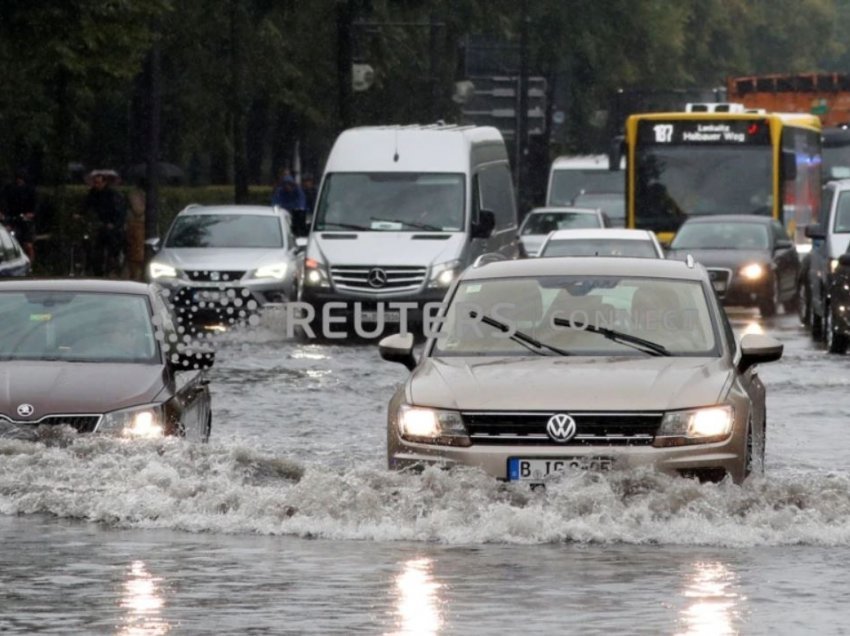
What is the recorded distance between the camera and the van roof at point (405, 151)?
32.6 m

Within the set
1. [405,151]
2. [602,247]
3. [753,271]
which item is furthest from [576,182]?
[602,247]

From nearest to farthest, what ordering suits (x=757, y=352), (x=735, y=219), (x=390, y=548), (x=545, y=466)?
(x=390, y=548) < (x=545, y=466) < (x=757, y=352) < (x=735, y=219)

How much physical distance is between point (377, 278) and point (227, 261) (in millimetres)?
2493

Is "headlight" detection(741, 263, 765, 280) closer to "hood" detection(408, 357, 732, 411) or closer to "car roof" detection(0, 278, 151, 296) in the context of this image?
"car roof" detection(0, 278, 151, 296)

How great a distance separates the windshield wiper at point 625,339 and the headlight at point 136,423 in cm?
222

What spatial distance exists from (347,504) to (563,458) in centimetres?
125

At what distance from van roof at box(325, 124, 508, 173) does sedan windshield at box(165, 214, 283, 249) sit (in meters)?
1.66

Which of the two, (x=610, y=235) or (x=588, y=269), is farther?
(x=610, y=235)

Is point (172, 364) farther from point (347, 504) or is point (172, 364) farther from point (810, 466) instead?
point (810, 466)

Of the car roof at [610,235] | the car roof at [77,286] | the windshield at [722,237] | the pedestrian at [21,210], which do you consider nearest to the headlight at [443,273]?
the car roof at [610,235]

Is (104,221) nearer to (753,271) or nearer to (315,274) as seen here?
(753,271)

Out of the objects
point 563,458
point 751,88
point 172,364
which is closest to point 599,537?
point 563,458

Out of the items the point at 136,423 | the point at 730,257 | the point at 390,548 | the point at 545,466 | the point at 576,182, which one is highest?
the point at 545,466

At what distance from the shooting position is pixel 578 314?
44.5 feet
